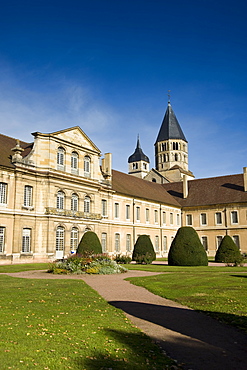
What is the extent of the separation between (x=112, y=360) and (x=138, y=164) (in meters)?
88.0

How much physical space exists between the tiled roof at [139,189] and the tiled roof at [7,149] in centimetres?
1070

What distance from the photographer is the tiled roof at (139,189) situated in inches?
1581

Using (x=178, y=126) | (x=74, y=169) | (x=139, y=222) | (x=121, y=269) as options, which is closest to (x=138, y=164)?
(x=178, y=126)

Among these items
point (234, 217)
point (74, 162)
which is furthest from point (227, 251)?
point (234, 217)

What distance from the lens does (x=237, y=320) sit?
25.8ft

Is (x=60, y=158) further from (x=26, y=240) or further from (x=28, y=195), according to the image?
(x=26, y=240)

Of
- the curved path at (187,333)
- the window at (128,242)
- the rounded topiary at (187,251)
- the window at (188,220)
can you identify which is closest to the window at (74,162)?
the window at (128,242)

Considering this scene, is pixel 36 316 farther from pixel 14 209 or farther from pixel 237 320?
pixel 14 209

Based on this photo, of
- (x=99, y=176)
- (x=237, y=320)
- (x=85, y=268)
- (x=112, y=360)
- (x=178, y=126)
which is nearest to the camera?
(x=112, y=360)

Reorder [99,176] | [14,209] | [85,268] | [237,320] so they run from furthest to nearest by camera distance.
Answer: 1. [99,176]
2. [14,209]
3. [85,268]
4. [237,320]

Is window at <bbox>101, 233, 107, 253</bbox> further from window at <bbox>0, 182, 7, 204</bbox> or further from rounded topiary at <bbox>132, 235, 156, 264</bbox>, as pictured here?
window at <bbox>0, 182, 7, 204</bbox>

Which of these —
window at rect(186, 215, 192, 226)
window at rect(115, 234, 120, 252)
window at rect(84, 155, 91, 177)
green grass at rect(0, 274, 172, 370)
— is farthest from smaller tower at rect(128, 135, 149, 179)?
green grass at rect(0, 274, 172, 370)

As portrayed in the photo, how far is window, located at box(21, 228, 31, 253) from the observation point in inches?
1087

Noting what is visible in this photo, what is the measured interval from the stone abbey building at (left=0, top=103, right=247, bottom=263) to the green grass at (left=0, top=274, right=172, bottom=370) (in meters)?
18.2
